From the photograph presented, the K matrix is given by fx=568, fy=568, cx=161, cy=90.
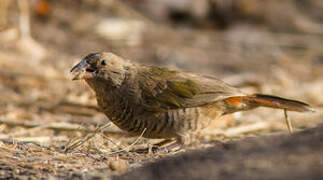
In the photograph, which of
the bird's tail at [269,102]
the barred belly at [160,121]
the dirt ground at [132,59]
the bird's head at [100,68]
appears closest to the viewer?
the dirt ground at [132,59]

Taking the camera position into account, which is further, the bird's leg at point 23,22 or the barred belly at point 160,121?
the bird's leg at point 23,22

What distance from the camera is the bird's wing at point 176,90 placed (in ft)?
15.3

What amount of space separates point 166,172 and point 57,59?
242 inches

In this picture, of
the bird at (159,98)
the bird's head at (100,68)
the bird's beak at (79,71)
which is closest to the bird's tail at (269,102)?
the bird at (159,98)

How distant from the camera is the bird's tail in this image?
4.72 meters

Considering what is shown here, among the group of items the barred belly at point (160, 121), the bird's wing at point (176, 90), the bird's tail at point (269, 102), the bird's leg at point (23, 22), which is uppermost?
the bird's leg at point (23, 22)

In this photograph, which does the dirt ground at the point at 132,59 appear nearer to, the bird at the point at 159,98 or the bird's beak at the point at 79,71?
the bird at the point at 159,98

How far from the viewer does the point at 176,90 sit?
189 inches

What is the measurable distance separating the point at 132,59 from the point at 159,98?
514 cm

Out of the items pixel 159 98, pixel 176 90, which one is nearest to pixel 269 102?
pixel 176 90

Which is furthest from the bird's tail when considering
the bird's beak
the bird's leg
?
the bird's leg

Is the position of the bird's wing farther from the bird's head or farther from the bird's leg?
the bird's leg

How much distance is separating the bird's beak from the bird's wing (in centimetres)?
48

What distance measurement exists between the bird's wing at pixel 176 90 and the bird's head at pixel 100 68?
204 millimetres
